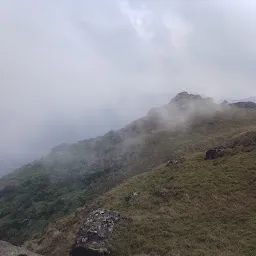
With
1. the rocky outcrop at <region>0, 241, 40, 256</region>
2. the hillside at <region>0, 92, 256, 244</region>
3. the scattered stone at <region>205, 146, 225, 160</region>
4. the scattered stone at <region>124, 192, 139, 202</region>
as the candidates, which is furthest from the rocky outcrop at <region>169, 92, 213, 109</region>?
the rocky outcrop at <region>0, 241, 40, 256</region>

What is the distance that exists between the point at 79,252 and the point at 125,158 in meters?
60.7

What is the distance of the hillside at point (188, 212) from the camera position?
3478cm

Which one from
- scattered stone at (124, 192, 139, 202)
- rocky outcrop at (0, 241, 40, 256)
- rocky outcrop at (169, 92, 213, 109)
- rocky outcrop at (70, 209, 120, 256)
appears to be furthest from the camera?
rocky outcrop at (169, 92, 213, 109)

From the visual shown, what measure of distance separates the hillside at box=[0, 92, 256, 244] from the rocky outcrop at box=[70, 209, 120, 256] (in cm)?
2700

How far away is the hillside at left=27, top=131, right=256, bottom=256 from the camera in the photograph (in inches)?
1369

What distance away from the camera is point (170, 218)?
41.1m

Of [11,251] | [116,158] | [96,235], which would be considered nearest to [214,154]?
[96,235]

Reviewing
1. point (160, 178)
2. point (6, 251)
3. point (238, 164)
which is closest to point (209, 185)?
point (238, 164)

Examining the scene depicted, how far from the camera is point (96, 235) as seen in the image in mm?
39656

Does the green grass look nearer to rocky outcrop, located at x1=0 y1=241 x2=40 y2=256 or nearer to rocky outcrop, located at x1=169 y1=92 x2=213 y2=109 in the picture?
rocky outcrop, located at x1=0 y1=241 x2=40 y2=256

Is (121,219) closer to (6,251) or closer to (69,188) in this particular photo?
(6,251)

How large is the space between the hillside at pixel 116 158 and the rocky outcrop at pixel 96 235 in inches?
1063

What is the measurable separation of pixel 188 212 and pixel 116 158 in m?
61.9

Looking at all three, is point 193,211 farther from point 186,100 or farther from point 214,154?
point 186,100
